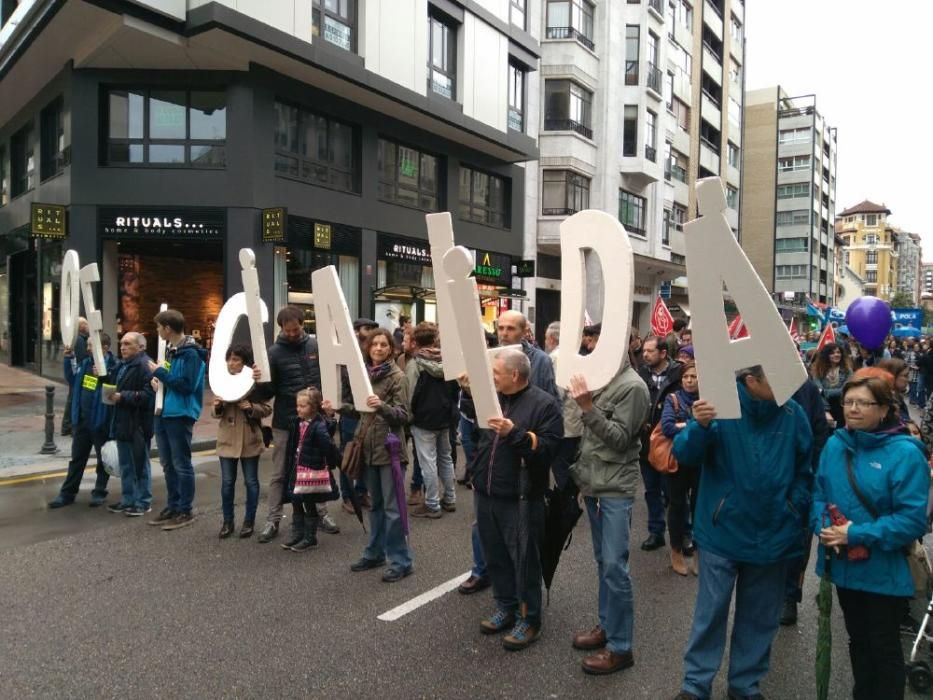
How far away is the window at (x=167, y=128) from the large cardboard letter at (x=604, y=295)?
14.0 meters

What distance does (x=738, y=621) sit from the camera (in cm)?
355

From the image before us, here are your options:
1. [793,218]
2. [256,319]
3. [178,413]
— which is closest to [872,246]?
[793,218]

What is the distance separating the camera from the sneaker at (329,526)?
6535 millimetres

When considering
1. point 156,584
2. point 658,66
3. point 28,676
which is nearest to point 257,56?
point 156,584

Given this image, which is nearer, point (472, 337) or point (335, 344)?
point (472, 337)

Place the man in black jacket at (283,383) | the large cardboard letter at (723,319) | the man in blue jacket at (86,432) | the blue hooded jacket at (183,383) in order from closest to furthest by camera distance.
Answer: the large cardboard letter at (723,319), the man in black jacket at (283,383), the blue hooded jacket at (183,383), the man in blue jacket at (86,432)

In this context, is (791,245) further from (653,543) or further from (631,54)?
(653,543)

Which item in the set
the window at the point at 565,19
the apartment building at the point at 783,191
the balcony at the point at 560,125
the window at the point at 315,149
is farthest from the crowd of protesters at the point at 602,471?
the apartment building at the point at 783,191

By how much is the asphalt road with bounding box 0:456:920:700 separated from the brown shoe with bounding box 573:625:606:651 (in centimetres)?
6

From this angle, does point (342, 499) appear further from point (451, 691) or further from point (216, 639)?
point (451, 691)

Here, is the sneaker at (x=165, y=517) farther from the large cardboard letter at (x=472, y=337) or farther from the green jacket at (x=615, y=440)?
the green jacket at (x=615, y=440)

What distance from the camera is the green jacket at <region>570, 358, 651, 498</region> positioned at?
3.95 metres

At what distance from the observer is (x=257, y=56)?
15406 mm

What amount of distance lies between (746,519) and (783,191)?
7025 cm
